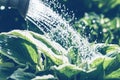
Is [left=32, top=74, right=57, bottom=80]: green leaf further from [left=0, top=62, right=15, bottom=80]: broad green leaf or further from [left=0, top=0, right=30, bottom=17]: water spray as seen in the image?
[left=0, top=0, right=30, bottom=17]: water spray

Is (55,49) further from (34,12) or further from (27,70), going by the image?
(34,12)

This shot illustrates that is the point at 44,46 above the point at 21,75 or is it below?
above

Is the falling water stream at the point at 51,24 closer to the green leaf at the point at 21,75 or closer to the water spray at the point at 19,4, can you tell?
the water spray at the point at 19,4

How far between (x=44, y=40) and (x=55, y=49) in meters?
0.07

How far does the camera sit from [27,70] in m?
2.20

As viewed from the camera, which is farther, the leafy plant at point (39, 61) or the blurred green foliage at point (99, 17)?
the blurred green foliage at point (99, 17)

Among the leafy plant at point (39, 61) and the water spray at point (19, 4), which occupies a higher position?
the water spray at point (19, 4)

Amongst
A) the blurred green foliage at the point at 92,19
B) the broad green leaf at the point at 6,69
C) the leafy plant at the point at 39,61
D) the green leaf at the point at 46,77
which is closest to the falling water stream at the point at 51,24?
the blurred green foliage at the point at 92,19

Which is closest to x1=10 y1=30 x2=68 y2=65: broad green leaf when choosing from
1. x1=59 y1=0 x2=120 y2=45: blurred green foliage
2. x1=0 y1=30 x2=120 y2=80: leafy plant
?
x1=0 y1=30 x2=120 y2=80: leafy plant

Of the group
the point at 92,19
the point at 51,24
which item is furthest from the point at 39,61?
the point at 92,19

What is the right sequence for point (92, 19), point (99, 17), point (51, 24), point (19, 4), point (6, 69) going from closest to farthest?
point (6, 69)
point (19, 4)
point (51, 24)
point (92, 19)
point (99, 17)

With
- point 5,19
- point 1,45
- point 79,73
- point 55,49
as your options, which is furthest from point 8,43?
point 5,19

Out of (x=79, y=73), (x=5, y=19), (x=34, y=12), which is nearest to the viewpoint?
(x=79, y=73)

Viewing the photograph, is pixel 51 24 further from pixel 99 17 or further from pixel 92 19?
pixel 99 17
